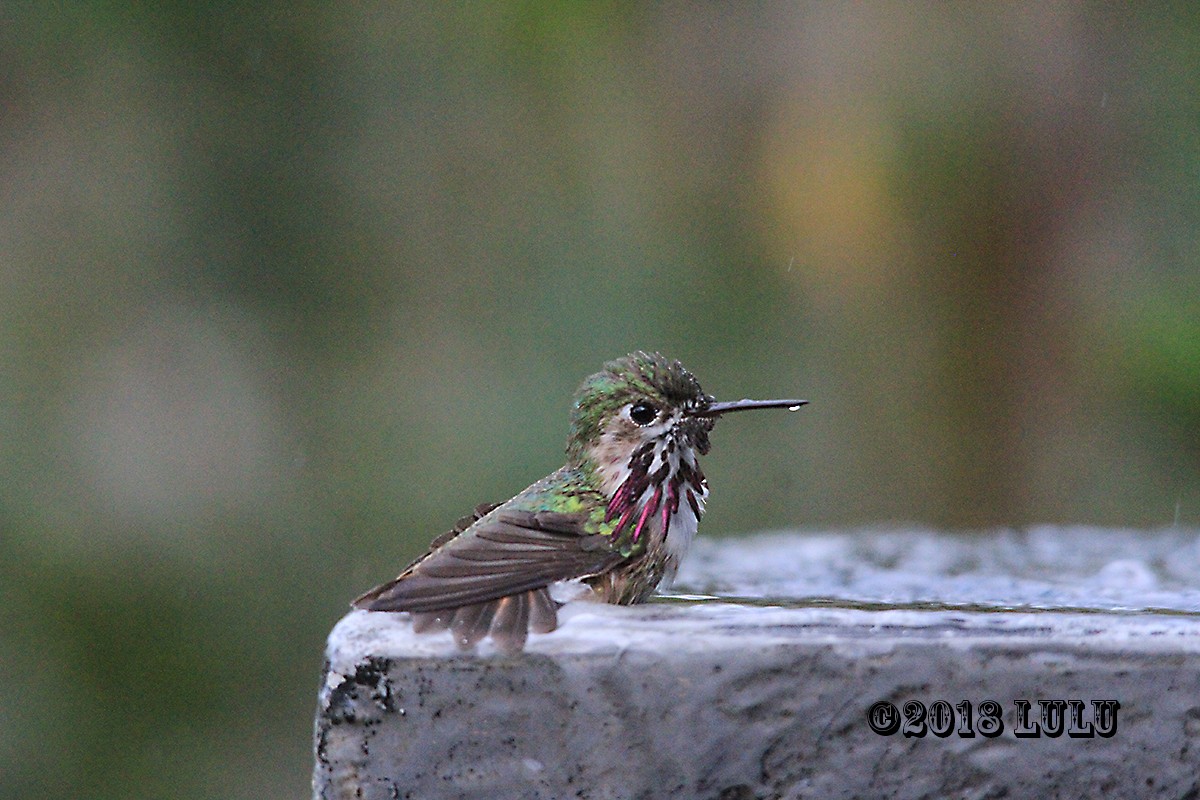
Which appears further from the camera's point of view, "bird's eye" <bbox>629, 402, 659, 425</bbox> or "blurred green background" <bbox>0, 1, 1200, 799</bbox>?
"blurred green background" <bbox>0, 1, 1200, 799</bbox>

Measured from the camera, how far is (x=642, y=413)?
286cm

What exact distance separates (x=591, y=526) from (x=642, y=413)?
0.32 meters

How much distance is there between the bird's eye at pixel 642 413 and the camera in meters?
2.86

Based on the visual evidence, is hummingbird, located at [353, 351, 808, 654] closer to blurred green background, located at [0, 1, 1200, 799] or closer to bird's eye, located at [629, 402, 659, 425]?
bird's eye, located at [629, 402, 659, 425]

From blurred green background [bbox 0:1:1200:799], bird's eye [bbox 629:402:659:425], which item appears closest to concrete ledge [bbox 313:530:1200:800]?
bird's eye [bbox 629:402:659:425]

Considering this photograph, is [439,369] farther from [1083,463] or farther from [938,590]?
[938,590]

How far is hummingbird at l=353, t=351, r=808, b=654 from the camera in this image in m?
2.18

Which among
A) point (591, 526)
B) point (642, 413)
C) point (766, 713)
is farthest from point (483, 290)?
point (766, 713)

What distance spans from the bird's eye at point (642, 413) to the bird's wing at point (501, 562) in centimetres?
26
